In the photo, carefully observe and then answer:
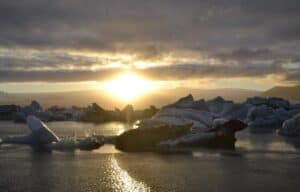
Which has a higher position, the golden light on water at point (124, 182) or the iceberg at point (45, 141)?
the iceberg at point (45, 141)

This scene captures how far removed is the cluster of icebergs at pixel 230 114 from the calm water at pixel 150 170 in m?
9.81

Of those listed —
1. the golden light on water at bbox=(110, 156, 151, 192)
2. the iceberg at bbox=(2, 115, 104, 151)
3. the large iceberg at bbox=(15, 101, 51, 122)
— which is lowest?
the golden light on water at bbox=(110, 156, 151, 192)

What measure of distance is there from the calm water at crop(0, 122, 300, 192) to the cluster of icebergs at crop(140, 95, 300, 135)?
9.81 m

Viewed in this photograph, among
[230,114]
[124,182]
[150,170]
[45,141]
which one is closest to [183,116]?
[45,141]

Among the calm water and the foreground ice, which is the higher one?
the foreground ice

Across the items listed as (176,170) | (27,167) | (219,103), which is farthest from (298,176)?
(219,103)

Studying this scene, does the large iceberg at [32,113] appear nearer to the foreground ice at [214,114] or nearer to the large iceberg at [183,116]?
the foreground ice at [214,114]

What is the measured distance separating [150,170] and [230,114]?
179 ft

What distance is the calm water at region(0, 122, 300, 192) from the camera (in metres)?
25.8

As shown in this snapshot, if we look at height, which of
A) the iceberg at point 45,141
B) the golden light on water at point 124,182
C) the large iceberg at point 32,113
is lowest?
the golden light on water at point 124,182

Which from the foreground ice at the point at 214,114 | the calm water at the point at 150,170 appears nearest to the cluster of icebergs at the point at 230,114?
the foreground ice at the point at 214,114

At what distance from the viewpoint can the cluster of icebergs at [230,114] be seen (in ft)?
171

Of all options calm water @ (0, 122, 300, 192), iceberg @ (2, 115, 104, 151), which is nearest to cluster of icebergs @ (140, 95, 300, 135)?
iceberg @ (2, 115, 104, 151)

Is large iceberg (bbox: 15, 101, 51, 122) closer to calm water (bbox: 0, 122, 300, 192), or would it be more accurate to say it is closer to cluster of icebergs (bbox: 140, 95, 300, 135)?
cluster of icebergs (bbox: 140, 95, 300, 135)
